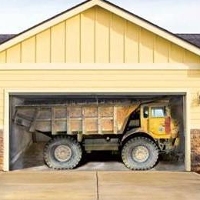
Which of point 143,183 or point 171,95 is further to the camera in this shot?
point 171,95

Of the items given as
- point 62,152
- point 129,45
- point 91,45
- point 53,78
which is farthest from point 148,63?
point 62,152

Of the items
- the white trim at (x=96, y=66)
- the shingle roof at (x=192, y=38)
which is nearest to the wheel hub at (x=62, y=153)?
the white trim at (x=96, y=66)

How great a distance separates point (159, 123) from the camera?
18625 millimetres

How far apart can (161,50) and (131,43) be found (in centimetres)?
96

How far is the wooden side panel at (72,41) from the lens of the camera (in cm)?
1694

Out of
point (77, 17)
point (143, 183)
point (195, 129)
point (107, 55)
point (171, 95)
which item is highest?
point (77, 17)

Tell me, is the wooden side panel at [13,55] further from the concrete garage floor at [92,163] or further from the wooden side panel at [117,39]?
the concrete garage floor at [92,163]

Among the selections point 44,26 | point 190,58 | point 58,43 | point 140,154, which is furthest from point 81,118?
point 190,58

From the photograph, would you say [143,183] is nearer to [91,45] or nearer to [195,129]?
[195,129]

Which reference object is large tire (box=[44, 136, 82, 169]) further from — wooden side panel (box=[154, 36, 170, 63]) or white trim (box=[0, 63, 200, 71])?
wooden side panel (box=[154, 36, 170, 63])

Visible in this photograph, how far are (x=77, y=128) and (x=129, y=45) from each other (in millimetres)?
3432

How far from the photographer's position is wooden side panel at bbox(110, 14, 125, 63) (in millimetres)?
16984

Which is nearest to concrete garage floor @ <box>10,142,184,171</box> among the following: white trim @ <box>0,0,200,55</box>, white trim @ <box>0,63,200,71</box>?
white trim @ <box>0,63,200,71</box>

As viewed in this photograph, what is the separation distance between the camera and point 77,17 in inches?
669
